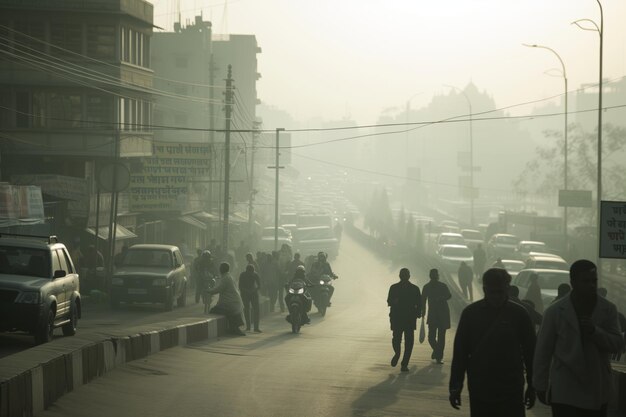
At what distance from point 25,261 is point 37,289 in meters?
1.13

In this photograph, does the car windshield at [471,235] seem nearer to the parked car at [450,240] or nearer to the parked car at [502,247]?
the parked car at [450,240]

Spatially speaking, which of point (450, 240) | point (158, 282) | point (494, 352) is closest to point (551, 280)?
point (158, 282)

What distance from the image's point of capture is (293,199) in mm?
183625

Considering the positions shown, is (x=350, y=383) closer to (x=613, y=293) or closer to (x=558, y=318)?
(x=558, y=318)

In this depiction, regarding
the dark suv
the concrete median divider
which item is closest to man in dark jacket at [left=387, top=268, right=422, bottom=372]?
the concrete median divider

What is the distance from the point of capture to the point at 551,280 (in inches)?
1201

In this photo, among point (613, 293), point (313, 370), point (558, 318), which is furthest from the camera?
point (613, 293)

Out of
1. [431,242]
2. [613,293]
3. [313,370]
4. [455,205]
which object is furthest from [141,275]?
[455,205]

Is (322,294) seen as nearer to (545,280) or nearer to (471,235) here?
(545,280)

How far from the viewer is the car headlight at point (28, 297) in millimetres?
15594

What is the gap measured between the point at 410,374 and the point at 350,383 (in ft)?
7.03

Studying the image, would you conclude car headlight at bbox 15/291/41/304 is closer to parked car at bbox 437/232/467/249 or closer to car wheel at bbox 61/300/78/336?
car wheel at bbox 61/300/78/336

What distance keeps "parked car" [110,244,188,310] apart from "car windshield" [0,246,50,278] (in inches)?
446

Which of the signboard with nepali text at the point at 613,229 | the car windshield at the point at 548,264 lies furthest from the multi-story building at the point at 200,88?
the signboard with nepali text at the point at 613,229
